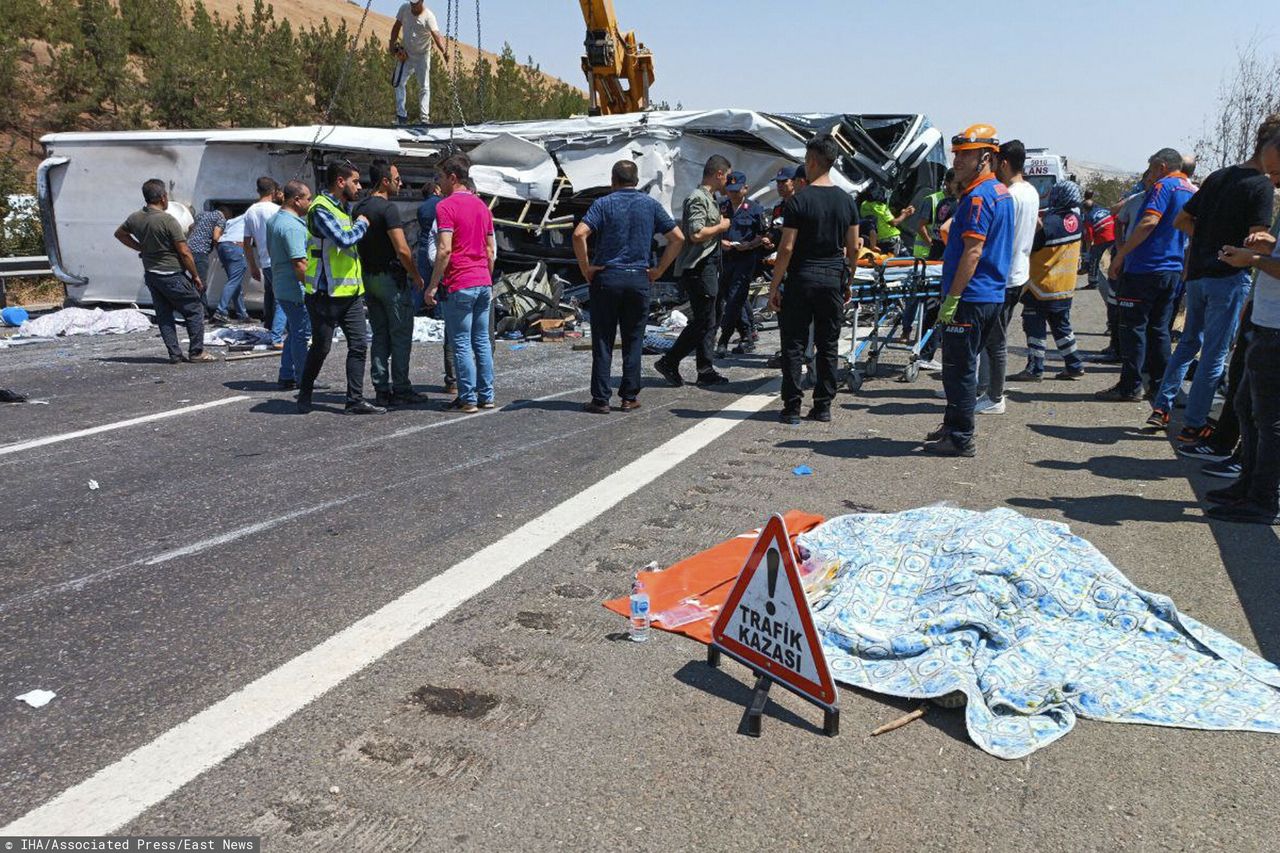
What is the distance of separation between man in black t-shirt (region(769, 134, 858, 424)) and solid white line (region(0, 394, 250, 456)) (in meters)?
4.92

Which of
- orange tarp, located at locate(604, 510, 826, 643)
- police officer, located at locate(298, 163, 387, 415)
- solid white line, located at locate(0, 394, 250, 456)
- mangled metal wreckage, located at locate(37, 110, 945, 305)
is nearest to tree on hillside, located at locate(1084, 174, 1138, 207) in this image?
mangled metal wreckage, located at locate(37, 110, 945, 305)

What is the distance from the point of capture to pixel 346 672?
133 inches

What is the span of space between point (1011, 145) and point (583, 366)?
17.1ft

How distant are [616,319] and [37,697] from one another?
209 inches

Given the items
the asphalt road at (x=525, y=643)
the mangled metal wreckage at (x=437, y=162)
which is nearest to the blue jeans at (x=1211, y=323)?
the asphalt road at (x=525, y=643)

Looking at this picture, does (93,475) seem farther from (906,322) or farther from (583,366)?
(906,322)

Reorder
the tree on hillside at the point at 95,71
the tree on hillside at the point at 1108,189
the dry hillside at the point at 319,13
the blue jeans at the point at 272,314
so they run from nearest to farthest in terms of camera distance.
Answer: the blue jeans at the point at 272,314 < the tree on hillside at the point at 95,71 < the tree on hillside at the point at 1108,189 < the dry hillside at the point at 319,13

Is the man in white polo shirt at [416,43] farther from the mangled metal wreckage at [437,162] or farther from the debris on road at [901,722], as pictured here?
the debris on road at [901,722]

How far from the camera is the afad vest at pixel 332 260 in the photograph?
740cm

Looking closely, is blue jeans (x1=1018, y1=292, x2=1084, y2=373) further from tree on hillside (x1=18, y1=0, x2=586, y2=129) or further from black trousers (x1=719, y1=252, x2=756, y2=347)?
tree on hillside (x1=18, y1=0, x2=586, y2=129)

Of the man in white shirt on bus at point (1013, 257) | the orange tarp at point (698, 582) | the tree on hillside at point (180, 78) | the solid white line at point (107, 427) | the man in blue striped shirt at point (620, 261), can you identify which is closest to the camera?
the orange tarp at point (698, 582)

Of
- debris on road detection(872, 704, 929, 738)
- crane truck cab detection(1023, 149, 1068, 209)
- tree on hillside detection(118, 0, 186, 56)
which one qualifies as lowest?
debris on road detection(872, 704, 929, 738)

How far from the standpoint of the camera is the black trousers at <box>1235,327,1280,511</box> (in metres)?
4.91

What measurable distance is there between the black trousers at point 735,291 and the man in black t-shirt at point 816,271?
Answer: 9.48 ft
